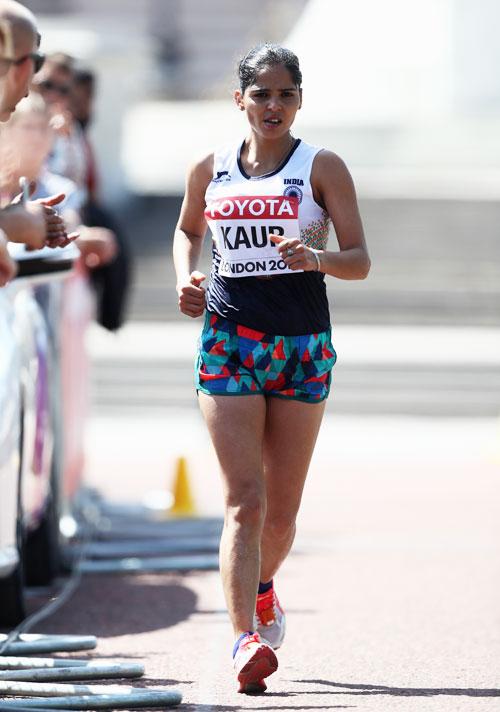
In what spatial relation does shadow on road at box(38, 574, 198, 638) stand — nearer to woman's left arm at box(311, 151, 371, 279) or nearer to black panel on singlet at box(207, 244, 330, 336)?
black panel on singlet at box(207, 244, 330, 336)

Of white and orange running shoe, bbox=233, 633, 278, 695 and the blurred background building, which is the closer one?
white and orange running shoe, bbox=233, 633, 278, 695

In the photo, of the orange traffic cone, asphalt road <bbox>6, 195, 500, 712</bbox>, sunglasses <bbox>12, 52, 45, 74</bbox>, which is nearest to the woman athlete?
asphalt road <bbox>6, 195, 500, 712</bbox>

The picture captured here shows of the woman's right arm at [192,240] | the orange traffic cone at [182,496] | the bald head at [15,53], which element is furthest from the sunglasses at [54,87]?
the bald head at [15,53]

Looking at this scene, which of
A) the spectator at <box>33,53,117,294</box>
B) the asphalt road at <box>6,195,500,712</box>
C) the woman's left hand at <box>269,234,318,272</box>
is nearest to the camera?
the woman's left hand at <box>269,234,318,272</box>

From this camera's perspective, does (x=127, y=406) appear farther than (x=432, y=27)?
No

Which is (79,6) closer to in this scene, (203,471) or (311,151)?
(203,471)

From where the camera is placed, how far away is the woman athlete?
5746 millimetres

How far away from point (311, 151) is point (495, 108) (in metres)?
46.7

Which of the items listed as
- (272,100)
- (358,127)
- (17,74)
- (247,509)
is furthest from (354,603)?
(358,127)

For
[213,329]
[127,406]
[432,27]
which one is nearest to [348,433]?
[127,406]

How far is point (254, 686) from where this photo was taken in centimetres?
565

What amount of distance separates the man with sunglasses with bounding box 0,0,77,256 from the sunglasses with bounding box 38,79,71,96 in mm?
4304

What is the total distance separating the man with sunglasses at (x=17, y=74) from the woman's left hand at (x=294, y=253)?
2.45 feet

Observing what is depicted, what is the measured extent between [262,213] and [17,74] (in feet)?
3.38
